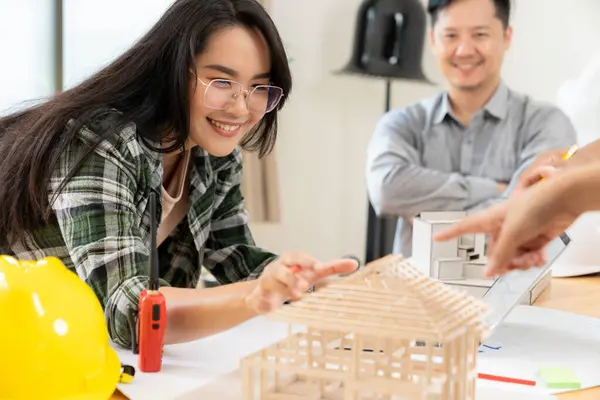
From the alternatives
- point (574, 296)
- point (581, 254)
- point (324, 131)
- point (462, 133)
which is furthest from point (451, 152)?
point (324, 131)

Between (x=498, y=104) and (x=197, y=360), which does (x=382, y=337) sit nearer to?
(x=197, y=360)

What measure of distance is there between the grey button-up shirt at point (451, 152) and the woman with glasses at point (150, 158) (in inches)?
49.6

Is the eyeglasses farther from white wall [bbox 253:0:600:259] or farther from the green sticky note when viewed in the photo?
white wall [bbox 253:0:600:259]

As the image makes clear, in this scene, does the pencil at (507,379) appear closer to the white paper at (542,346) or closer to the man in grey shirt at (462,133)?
the white paper at (542,346)

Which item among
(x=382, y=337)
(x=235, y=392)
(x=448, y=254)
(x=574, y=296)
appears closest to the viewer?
(x=382, y=337)

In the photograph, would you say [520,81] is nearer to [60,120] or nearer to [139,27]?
[139,27]

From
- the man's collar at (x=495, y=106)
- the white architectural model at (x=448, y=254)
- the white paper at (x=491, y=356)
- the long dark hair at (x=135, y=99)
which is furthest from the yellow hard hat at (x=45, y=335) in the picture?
the man's collar at (x=495, y=106)

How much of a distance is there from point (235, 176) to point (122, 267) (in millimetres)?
591

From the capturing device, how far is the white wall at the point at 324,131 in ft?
14.6

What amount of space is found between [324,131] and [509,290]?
296cm

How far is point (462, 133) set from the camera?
3.28 metres

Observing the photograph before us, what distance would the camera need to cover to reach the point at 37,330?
0.99 metres

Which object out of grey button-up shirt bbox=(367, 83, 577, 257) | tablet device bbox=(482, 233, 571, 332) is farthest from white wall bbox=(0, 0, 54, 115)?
tablet device bbox=(482, 233, 571, 332)

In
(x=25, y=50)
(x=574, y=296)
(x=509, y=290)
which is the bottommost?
(x=574, y=296)
